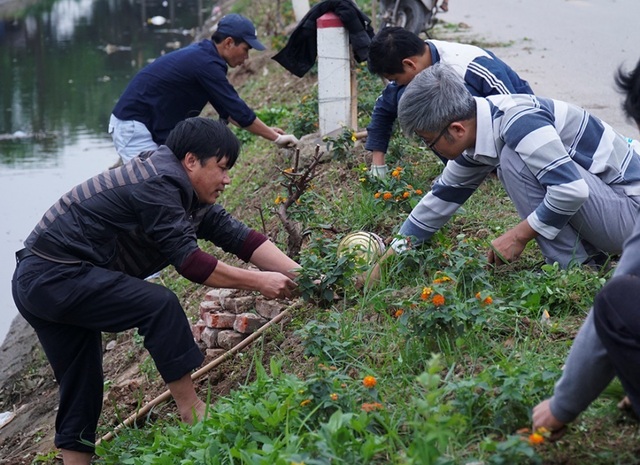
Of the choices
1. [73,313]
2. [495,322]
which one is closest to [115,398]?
[73,313]

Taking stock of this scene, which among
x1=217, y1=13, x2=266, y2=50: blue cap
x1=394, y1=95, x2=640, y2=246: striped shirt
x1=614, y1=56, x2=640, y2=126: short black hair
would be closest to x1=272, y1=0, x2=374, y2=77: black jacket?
x1=217, y1=13, x2=266, y2=50: blue cap

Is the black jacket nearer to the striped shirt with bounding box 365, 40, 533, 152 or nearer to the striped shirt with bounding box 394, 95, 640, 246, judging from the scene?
the striped shirt with bounding box 365, 40, 533, 152

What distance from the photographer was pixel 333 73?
689cm

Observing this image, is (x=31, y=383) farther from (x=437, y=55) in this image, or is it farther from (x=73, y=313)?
(x=437, y=55)

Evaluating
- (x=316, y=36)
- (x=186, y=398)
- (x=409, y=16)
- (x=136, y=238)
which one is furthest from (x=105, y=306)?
(x=409, y=16)

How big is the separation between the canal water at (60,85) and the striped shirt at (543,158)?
4750 mm

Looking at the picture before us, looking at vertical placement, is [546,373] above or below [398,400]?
above

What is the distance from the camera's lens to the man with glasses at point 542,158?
3973 mm

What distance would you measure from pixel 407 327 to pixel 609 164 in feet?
4.18

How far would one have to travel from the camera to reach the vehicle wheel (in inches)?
410

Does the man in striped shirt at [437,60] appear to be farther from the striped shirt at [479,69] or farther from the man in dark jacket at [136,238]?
the man in dark jacket at [136,238]

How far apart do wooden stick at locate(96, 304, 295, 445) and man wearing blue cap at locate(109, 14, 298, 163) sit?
2.37 metres

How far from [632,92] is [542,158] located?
4.08 feet

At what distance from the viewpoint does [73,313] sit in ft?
12.9
